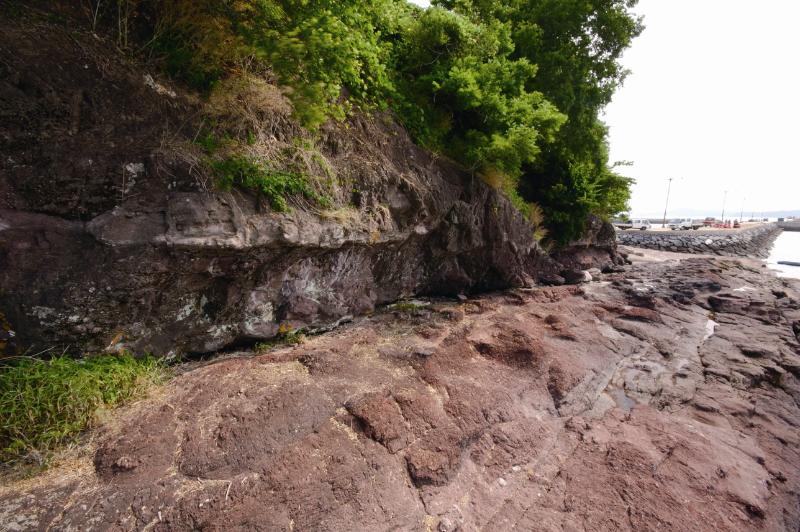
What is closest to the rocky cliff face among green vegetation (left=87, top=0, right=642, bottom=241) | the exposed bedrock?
the exposed bedrock

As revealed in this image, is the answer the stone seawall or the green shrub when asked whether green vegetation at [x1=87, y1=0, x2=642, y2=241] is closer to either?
the green shrub

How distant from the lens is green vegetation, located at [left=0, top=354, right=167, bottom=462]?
9.68 feet

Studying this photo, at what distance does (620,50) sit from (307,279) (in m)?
12.4

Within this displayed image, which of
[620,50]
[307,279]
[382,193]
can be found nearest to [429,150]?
[382,193]

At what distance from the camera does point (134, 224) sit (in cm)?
388

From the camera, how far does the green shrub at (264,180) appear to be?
450cm

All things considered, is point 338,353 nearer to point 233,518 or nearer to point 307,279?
point 307,279

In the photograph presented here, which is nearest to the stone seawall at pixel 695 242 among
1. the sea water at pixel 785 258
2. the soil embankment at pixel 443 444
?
the sea water at pixel 785 258

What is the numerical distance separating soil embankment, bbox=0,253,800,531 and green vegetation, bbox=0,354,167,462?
28 cm

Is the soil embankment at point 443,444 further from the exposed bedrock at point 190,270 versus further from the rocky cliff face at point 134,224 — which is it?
the rocky cliff face at point 134,224

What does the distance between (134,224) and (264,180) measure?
1633mm

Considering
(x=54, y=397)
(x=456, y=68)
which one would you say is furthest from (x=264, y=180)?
(x=456, y=68)

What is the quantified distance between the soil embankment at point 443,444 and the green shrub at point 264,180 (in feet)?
7.54

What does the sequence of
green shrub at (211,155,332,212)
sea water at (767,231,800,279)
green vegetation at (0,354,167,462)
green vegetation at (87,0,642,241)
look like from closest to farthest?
green vegetation at (0,354,167,462)
green vegetation at (87,0,642,241)
green shrub at (211,155,332,212)
sea water at (767,231,800,279)
